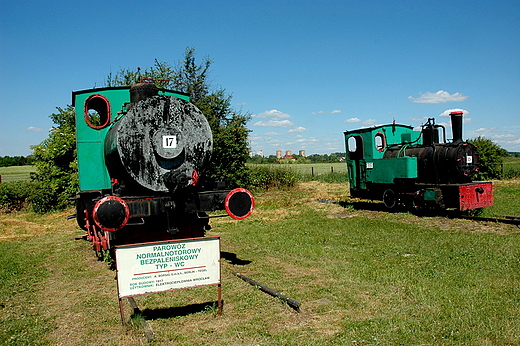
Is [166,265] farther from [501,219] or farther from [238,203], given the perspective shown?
[501,219]

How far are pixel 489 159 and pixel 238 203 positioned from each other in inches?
1033

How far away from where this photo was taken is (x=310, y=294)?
594 cm

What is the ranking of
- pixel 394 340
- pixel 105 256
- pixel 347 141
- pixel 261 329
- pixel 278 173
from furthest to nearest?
pixel 278 173, pixel 347 141, pixel 105 256, pixel 261 329, pixel 394 340

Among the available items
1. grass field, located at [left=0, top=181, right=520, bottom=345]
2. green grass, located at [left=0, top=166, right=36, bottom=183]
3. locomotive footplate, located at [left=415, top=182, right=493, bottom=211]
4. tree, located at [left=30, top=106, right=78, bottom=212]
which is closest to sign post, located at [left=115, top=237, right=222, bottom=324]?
grass field, located at [left=0, top=181, right=520, bottom=345]

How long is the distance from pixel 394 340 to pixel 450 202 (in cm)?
943

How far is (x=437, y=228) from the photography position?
1118 centimetres

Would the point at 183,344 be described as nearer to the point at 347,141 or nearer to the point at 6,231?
the point at 6,231

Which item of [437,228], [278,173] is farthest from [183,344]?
[278,173]

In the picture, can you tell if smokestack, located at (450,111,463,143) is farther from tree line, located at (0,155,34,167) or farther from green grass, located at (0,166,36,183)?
tree line, located at (0,155,34,167)

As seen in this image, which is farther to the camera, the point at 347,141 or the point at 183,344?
the point at 347,141

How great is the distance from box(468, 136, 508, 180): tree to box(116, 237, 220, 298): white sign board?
1053 inches

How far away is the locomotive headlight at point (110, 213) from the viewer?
5457 millimetres

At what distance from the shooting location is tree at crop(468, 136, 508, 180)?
2797 cm

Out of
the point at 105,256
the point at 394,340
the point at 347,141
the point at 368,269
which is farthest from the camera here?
the point at 347,141
